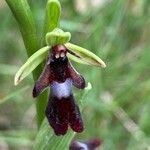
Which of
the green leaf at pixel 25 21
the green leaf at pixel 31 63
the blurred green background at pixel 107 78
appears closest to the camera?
the green leaf at pixel 31 63

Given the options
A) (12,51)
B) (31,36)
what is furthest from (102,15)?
(31,36)

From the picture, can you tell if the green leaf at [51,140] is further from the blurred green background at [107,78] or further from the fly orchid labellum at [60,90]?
the blurred green background at [107,78]

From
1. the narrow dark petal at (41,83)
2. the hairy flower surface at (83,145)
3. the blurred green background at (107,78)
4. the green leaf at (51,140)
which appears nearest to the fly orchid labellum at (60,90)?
the narrow dark petal at (41,83)

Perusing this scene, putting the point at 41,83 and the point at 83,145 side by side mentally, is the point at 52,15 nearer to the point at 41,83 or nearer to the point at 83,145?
the point at 41,83

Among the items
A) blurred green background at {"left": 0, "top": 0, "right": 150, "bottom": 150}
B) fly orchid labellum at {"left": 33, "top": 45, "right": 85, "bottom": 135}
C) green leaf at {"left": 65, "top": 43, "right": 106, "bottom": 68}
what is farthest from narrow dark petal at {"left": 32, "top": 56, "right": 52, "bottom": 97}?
blurred green background at {"left": 0, "top": 0, "right": 150, "bottom": 150}

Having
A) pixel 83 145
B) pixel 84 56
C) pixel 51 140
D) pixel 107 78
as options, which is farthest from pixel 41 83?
pixel 107 78

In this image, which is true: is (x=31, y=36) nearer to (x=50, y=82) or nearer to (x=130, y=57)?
(x=50, y=82)
